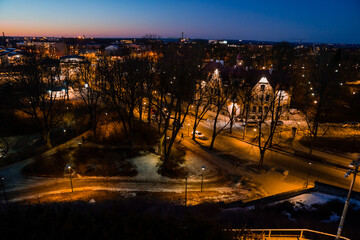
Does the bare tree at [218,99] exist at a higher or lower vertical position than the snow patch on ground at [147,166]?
higher

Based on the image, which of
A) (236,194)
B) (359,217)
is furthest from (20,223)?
(359,217)

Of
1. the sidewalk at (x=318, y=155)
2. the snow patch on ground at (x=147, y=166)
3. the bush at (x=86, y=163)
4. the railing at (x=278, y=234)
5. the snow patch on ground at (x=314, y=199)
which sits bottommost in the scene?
the snow patch on ground at (x=147, y=166)

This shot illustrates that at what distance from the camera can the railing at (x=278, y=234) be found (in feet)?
39.3

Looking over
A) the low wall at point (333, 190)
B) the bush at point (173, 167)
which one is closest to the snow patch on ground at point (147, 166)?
the bush at point (173, 167)

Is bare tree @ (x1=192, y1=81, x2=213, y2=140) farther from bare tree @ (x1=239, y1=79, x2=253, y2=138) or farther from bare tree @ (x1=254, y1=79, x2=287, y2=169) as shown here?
bare tree @ (x1=254, y1=79, x2=287, y2=169)

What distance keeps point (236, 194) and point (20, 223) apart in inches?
624

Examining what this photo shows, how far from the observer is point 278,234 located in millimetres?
13195

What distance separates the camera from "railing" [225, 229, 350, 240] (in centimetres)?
1197

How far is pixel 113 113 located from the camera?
122 ft

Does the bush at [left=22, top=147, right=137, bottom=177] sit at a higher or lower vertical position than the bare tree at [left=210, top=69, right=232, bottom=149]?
lower

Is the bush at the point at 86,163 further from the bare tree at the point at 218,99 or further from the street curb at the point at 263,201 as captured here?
the bare tree at the point at 218,99

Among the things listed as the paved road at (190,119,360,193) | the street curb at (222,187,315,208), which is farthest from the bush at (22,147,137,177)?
the paved road at (190,119,360,193)

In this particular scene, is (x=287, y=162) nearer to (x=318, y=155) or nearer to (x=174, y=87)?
(x=318, y=155)

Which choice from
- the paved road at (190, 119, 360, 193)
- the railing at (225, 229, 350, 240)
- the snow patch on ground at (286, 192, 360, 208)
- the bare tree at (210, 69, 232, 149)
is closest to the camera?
the railing at (225, 229, 350, 240)
